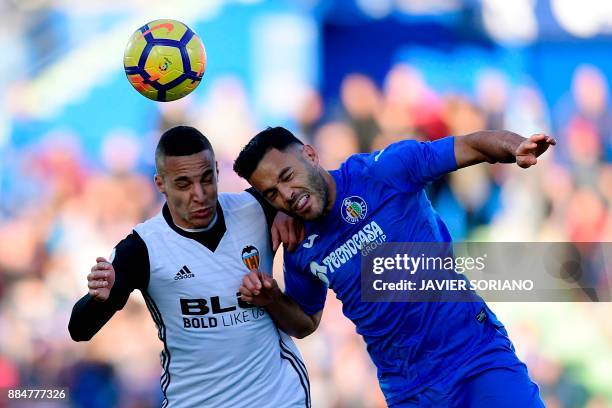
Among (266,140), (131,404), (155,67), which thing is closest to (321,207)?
(266,140)

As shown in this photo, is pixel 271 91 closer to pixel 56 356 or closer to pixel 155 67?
pixel 56 356

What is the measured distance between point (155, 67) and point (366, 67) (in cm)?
393

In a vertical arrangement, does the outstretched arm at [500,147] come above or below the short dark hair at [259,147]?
below

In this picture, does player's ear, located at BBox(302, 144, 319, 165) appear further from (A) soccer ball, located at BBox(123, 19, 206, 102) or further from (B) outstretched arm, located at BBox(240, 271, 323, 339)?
(A) soccer ball, located at BBox(123, 19, 206, 102)

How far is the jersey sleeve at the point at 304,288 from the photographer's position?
4.30m

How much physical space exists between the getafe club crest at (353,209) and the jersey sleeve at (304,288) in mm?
348

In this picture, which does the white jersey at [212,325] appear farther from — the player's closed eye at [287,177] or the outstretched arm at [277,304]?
the player's closed eye at [287,177]

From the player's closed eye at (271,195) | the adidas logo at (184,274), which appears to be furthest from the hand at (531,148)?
→ the adidas logo at (184,274)

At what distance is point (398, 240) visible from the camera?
162 inches

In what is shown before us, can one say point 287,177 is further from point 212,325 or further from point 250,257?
point 212,325

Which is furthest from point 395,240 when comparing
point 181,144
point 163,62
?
point 163,62

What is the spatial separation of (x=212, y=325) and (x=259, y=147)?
86 centimetres

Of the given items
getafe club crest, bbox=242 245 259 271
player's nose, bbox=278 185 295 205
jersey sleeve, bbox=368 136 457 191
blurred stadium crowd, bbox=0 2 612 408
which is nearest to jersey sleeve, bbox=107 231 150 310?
getafe club crest, bbox=242 245 259 271

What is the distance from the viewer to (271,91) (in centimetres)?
816
